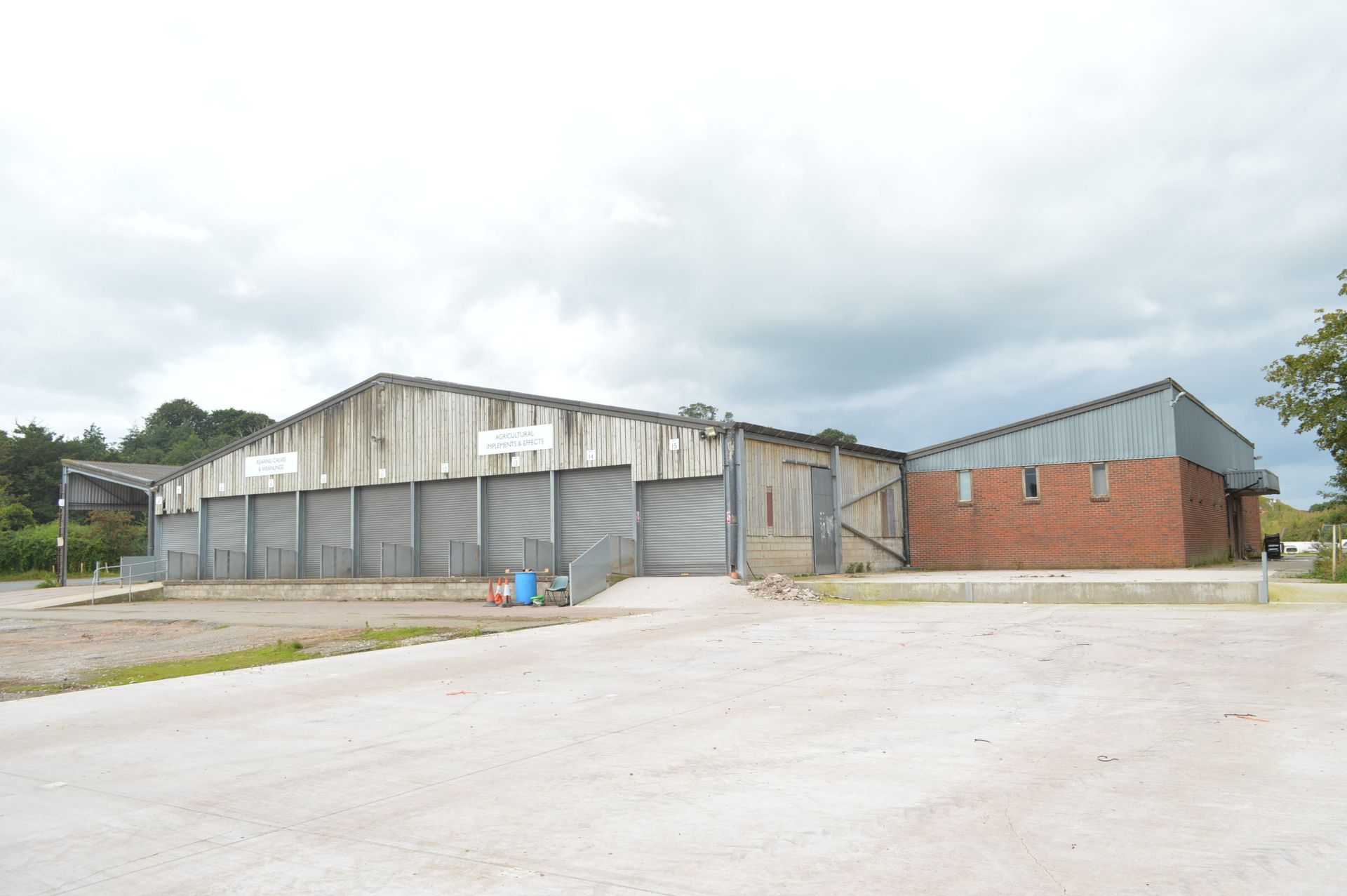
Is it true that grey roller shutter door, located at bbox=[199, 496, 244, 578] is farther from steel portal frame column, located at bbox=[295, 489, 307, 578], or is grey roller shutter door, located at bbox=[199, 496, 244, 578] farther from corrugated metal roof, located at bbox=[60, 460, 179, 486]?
corrugated metal roof, located at bbox=[60, 460, 179, 486]

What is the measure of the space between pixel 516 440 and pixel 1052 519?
1768 cm

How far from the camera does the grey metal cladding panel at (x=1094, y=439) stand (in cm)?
2834

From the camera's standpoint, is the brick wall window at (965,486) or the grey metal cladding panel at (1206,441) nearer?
the grey metal cladding panel at (1206,441)

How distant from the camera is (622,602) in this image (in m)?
22.3

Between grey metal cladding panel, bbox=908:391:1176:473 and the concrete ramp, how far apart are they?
490 inches

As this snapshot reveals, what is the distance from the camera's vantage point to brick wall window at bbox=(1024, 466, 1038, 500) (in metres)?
30.2

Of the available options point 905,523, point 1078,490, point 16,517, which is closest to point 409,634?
point 905,523

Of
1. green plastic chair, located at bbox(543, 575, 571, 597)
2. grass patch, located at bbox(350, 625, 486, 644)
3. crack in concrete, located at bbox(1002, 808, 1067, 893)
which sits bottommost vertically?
grass patch, located at bbox(350, 625, 486, 644)

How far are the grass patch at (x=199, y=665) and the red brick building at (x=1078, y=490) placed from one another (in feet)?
77.4

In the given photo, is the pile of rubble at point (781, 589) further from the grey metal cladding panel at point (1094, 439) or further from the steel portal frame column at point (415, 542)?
the steel portal frame column at point (415, 542)

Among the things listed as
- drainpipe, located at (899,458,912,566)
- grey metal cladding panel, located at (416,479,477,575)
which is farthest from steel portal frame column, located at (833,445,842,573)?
grey metal cladding panel, located at (416,479,477,575)

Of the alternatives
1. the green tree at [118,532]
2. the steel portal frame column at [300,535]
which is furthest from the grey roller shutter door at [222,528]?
the green tree at [118,532]

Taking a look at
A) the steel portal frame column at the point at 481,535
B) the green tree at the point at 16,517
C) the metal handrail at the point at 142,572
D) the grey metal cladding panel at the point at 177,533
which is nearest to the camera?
the steel portal frame column at the point at 481,535

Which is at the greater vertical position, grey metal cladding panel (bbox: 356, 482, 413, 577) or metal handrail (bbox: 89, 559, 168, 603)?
grey metal cladding panel (bbox: 356, 482, 413, 577)
